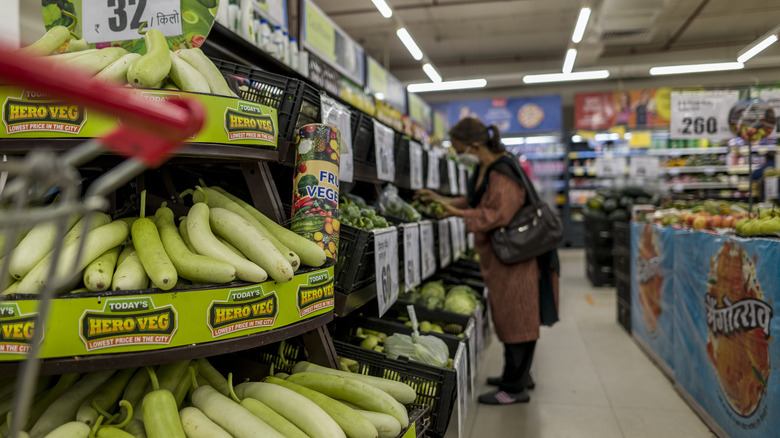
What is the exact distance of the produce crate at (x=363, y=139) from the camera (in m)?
2.32

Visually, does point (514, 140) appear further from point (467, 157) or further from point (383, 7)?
point (467, 157)

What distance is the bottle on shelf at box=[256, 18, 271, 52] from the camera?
3.69 metres

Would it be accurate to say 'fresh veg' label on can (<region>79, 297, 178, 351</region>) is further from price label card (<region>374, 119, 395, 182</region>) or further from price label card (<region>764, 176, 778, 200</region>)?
price label card (<region>764, 176, 778, 200</region>)

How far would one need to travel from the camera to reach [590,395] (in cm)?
329

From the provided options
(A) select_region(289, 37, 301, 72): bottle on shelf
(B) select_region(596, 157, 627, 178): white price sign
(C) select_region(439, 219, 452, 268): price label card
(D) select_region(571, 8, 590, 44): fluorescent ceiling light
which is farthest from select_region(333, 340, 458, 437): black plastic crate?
(B) select_region(596, 157, 627, 178): white price sign

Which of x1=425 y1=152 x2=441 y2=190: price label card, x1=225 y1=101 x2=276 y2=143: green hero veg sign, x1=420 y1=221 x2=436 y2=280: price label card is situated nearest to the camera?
x1=225 y1=101 x2=276 y2=143: green hero veg sign

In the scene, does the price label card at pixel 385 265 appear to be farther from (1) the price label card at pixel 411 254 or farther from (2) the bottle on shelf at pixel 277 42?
(2) the bottle on shelf at pixel 277 42

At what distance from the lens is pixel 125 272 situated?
1.20m

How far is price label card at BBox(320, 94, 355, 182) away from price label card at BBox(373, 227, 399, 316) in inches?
10.4

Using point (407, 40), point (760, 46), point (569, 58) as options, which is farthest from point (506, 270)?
point (760, 46)

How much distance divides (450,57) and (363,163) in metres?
11.1

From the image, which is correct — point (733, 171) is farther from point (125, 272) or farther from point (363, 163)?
point (125, 272)

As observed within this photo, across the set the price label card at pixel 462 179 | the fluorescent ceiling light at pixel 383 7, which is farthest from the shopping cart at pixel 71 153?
the fluorescent ceiling light at pixel 383 7

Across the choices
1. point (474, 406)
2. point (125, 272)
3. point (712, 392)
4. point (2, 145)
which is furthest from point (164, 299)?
point (712, 392)
